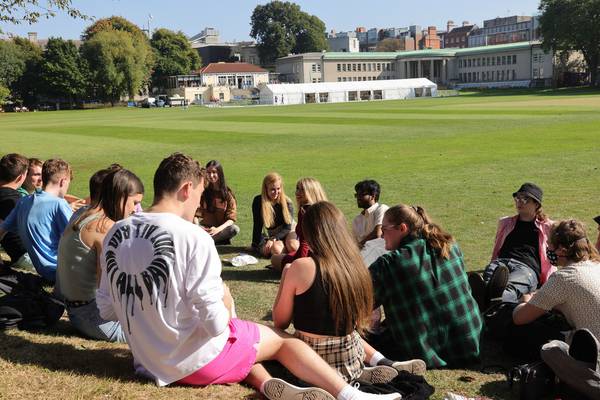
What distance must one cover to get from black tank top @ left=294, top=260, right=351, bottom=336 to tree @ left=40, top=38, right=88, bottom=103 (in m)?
102

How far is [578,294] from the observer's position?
4.57 meters

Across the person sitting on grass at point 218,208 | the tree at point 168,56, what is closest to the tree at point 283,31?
the tree at point 168,56

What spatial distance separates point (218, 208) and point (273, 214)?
4.39 ft

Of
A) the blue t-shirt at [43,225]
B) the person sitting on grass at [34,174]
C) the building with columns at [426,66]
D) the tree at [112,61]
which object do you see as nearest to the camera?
the blue t-shirt at [43,225]

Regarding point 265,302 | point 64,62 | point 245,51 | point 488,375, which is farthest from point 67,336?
point 245,51

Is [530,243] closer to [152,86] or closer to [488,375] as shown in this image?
[488,375]

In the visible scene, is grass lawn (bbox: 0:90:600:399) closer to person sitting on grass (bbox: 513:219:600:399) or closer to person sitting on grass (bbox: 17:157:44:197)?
person sitting on grass (bbox: 513:219:600:399)

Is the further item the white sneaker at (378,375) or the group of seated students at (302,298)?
the white sneaker at (378,375)

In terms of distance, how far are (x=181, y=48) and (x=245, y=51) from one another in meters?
42.4

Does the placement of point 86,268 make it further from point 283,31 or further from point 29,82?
point 283,31

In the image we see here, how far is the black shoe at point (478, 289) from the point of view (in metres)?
6.23

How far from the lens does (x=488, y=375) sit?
16.5 ft

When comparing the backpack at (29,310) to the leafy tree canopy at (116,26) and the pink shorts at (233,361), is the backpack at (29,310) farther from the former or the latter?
the leafy tree canopy at (116,26)

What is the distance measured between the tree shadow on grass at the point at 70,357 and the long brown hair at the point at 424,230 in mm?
2251
